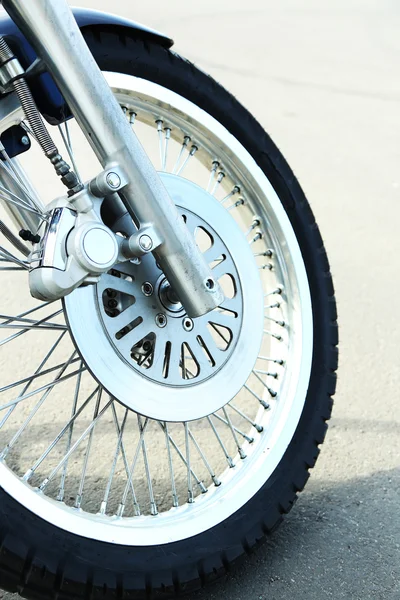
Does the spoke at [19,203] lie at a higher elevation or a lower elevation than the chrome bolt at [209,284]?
lower

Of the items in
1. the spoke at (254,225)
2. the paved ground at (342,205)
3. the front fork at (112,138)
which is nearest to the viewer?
the front fork at (112,138)

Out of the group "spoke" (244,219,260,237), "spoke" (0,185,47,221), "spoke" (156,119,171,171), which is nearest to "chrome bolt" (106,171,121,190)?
"spoke" (0,185,47,221)

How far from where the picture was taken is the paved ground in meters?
1.54

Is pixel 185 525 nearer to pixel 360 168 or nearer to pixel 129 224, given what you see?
pixel 129 224

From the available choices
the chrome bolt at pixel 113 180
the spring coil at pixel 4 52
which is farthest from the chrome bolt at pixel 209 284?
the spring coil at pixel 4 52

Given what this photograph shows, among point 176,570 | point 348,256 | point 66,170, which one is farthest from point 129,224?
point 348,256

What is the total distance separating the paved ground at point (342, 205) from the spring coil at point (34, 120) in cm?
82

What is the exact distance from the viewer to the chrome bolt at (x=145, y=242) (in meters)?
1.25

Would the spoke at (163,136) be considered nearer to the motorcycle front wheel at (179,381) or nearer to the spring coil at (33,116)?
the motorcycle front wheel at (179,381)

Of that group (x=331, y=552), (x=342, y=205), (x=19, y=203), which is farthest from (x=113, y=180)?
(x=342, y=205)

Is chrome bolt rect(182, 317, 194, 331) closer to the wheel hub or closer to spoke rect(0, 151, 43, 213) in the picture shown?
the wheel hub

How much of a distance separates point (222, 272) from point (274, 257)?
0.22 m

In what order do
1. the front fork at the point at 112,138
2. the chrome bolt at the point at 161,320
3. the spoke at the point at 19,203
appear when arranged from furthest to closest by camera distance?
1. the chrome bolt at the point at 161,320
2. the spoke at the point at 19,203
3. the front fork at the point at 112,138

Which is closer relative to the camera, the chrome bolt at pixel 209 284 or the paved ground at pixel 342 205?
the chrome bolt at pixel 209 284
